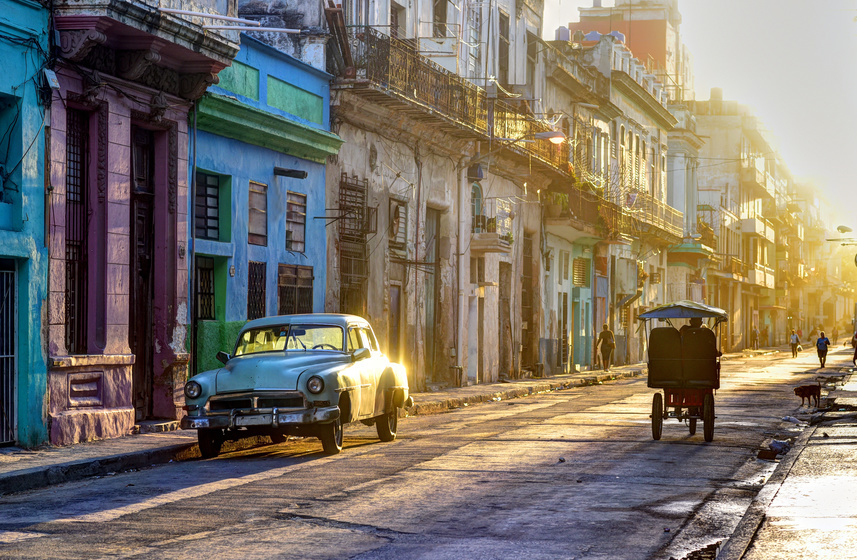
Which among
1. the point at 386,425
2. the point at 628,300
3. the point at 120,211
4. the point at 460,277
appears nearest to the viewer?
the point at 386,425

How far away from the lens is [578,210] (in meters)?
38.8

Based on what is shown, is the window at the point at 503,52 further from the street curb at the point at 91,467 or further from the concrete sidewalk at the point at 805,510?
the street curb at the point at 91,467

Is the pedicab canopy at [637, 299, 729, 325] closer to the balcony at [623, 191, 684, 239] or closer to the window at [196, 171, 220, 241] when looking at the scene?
the window at [196, 171, 220, 241]

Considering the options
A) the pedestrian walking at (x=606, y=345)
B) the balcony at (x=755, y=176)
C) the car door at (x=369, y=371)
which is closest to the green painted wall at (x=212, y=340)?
the car door at (x=369, y=371)

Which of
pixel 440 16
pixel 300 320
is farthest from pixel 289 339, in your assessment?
pixel 440 16

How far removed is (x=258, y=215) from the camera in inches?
818

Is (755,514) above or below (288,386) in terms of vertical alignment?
below

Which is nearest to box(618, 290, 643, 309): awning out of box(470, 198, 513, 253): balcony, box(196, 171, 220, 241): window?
box(470, 198, 513, 253): balcony

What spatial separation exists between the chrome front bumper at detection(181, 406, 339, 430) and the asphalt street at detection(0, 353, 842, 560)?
16.5 inches

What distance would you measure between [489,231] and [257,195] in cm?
1212

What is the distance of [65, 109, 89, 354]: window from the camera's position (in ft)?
51.2

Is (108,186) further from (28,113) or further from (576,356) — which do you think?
(576,356)

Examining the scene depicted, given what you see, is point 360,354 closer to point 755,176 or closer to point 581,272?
point 581,272

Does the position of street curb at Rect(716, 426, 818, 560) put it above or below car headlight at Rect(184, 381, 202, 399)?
below
